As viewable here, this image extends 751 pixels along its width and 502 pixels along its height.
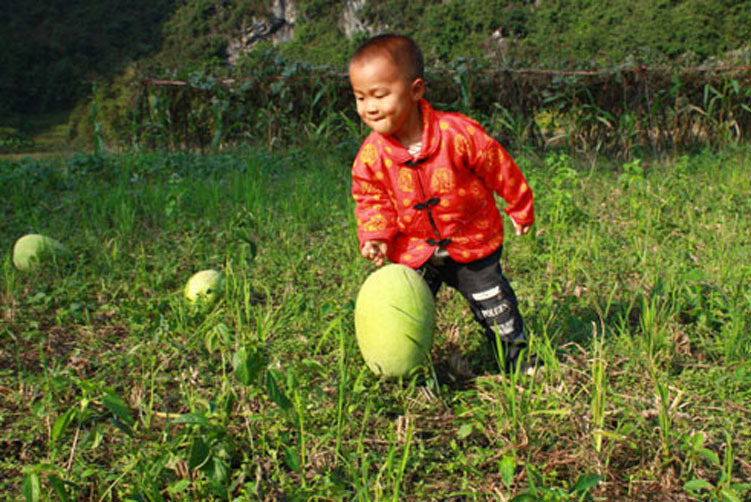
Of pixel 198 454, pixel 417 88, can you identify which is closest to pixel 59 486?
pixel 198 454

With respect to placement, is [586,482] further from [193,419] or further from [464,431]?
[193,419]

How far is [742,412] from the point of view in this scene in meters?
2.03

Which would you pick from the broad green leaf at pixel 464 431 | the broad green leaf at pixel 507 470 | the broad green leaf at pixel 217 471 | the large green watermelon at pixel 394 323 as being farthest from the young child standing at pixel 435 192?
the broad green leaf at pixel 217 471

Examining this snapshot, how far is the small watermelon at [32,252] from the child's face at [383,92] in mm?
2204

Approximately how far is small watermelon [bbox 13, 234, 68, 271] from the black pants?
2.28 m

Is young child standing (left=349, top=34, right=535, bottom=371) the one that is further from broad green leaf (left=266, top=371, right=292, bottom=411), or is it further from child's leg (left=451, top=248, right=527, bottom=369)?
broad green leaf (left=266, top=371, right=292, bottom=411)

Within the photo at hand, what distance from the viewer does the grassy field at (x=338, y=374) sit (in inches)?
67.6

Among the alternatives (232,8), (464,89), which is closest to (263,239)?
(464,89)

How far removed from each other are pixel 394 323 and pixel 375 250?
16.1 inches

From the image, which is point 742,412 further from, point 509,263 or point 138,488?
point 138,488

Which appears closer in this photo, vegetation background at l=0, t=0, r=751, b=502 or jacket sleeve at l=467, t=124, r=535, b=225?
vegetation background at l=0, t=0, r=751, b=502

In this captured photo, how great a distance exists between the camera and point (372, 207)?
2.43m

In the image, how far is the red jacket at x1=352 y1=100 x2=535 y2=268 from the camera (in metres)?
2.27

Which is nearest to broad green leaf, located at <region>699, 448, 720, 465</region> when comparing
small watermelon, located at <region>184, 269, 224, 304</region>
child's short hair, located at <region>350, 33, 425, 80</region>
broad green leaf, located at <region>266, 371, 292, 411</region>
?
broad green leaf, located at <region>266, 371, 292, 411</region>
